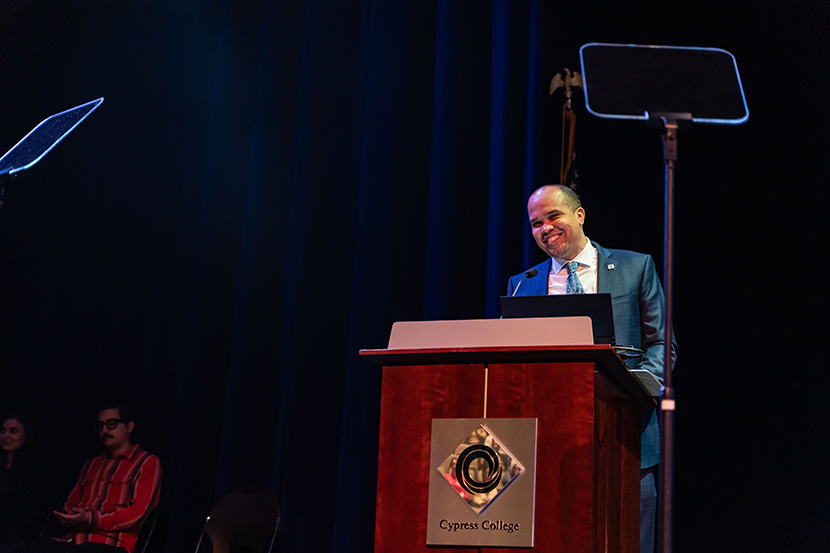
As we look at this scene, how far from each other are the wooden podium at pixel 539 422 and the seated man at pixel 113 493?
7.58 ft

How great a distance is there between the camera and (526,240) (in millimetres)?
3389

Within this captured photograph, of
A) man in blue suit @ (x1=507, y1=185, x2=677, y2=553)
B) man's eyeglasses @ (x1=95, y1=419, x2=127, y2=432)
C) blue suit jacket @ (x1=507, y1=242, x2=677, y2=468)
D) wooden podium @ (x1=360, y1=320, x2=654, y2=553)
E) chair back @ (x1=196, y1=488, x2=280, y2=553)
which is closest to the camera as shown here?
wooden podium @ (x1=360, y1=320, x2=654, y2=553)

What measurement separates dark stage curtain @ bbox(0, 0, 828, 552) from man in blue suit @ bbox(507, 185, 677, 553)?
20.1 inches

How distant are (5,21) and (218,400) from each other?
2515 millimetres

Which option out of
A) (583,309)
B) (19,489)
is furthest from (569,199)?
(19,489)

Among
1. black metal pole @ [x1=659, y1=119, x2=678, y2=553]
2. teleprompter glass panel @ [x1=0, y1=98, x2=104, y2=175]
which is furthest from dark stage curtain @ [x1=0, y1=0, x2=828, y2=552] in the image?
black metal pole @ [x1=659, y1=119, x2=678, y2=553]

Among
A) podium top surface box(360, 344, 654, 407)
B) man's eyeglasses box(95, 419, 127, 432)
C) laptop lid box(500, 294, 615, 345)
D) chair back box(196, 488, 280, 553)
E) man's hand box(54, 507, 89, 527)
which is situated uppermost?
laptop lid box(500, 294, 615, 345)

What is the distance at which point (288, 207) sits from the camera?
4086mm

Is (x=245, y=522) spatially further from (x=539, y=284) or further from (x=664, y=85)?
(x=664, y=85)

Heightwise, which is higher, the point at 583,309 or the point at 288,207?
the point at 288,207

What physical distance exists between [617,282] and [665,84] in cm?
101

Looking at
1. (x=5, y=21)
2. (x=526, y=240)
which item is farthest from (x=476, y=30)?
(x=5, y=21)

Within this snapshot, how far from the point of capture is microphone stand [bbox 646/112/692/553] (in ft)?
4.69

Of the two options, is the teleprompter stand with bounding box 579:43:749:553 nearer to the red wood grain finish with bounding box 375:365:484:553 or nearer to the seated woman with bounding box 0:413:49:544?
the red wood grain finish with bounding box 375:365:484:553
